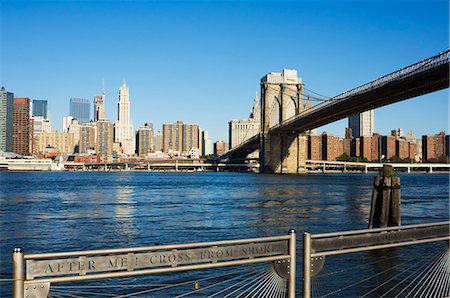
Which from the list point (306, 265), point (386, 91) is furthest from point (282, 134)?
point (306, 265)

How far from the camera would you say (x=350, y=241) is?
5.59 m

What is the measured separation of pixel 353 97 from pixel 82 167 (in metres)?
145

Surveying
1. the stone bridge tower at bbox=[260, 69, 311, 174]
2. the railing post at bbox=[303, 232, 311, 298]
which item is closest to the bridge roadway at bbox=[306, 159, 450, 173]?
the stone bridge tower at bbox=[260, 69, 311, 174]

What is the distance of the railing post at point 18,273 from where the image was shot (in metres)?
3.97

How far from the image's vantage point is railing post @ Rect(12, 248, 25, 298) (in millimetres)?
3971

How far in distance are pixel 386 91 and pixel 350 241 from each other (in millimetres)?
64574

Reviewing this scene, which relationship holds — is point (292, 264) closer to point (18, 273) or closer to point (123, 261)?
point (123, 261)

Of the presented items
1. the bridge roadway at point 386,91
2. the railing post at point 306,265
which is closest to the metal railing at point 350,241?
the railing post at point 306,265

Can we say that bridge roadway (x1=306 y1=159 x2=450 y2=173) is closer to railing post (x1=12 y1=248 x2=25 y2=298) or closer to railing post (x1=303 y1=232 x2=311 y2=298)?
railing post (x1=303 y1=232 x2=311 y2=298)

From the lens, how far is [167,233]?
21281 mm

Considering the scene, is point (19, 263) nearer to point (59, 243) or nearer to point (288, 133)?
point (59, 243)

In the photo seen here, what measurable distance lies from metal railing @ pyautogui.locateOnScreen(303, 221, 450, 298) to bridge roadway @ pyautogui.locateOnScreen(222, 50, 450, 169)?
49.6m

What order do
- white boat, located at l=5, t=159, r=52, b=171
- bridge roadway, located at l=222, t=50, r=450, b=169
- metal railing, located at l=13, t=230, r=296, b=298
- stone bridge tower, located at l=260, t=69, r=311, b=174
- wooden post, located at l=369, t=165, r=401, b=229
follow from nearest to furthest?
metal railing, located at l=13, t=230, r=296, b=298 < wooden post, located at l=369, t=165, r=401, b=229 < bridge roadway, located at l=222, t=50, r=450, b=169 < stone bridge tower, located at l=260, t=69, r=311, b=174 < white boat, located at l=5, t=159, r=52, b=171

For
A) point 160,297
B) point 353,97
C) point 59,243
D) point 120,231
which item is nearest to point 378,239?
point 160,297
